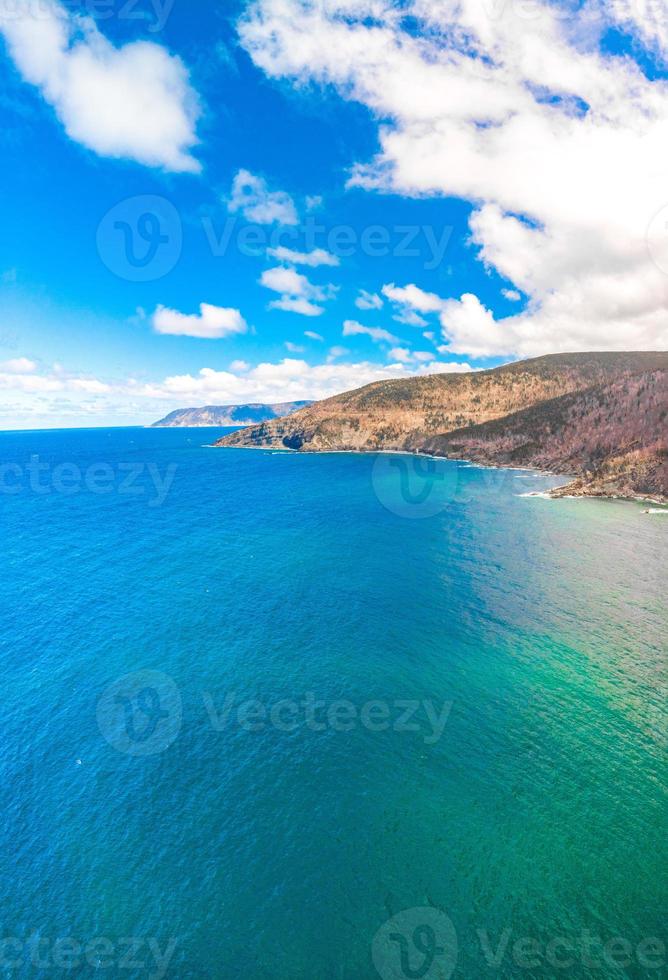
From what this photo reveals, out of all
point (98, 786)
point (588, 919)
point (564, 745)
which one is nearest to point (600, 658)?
point (564, 745)

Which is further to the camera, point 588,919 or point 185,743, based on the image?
point 185,743

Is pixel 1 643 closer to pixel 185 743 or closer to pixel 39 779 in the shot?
pixel 39 779

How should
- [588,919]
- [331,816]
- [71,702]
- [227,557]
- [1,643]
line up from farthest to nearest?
[227,557], [1,643], [71,702], [331,816], [588,919]

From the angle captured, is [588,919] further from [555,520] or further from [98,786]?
[555,520]

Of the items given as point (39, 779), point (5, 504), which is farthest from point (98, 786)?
point (5, 504)

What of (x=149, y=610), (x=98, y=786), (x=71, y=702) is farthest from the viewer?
(x=149, y=610)

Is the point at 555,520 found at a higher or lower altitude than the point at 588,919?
higher
